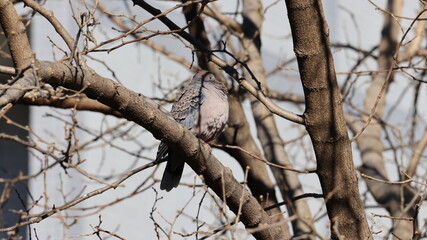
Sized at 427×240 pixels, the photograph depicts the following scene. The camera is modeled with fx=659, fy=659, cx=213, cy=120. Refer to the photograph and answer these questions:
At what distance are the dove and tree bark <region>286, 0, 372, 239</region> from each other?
120 centimetres

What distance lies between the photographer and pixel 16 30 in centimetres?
268

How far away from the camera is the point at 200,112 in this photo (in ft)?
13.4

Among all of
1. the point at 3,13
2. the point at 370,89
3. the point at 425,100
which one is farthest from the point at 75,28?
the point at 425,100

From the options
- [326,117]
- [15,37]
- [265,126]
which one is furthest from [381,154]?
[15,37]

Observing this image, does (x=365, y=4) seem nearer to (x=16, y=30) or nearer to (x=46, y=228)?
(x=46, y=228)

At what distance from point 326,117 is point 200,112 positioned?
146 centimetres

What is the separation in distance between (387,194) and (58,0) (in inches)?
148

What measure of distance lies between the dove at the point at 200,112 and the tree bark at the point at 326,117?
1202 millimetres

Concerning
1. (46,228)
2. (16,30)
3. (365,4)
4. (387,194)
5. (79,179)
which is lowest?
(16,30)

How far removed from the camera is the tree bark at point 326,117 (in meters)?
2.61

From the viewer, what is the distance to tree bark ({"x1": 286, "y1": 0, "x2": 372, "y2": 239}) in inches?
103

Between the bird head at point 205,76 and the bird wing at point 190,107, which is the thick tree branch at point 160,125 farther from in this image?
the bird head at point 205,76

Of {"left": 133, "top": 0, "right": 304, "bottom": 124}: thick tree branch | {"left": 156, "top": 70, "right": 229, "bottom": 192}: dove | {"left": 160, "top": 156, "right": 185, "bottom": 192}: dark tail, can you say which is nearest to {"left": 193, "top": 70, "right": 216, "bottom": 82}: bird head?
{"left": 156, "top": 70, "right": 229, "bottom": 192}: dove

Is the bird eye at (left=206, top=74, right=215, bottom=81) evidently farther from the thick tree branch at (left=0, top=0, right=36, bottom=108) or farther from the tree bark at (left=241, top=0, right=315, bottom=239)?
the thick tree branch at (left=0, top=0, right=36, bottom=108)
